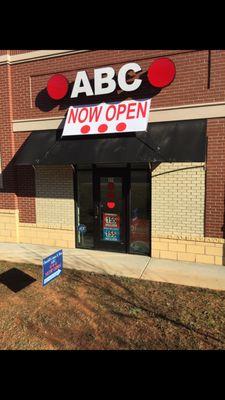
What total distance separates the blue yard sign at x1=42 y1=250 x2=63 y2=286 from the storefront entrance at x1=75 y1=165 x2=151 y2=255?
3.26 m

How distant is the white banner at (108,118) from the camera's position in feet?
26.6

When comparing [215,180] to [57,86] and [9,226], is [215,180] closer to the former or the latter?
[57,86]

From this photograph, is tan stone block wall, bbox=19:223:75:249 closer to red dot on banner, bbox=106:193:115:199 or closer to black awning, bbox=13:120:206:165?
red dot on banner, bbox=106:193:115:199

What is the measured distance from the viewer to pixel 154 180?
8.43 metres

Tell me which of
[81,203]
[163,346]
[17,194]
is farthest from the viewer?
[17,194]

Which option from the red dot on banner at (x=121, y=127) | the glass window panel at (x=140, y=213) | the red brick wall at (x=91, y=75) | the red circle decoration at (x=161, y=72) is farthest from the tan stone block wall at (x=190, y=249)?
the red circle decoration at (x=161, y=72)

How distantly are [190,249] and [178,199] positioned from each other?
1.34 meters

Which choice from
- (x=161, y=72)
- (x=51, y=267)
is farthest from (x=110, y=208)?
(x=161, y=72)

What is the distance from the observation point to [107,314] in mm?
5527

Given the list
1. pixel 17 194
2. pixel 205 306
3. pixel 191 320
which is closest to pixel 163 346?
pixel 191 320

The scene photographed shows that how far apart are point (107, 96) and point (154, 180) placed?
265cm

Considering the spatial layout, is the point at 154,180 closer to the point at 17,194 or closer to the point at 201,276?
the point at 201,276

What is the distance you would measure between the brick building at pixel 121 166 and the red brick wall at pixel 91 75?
24 millimetres

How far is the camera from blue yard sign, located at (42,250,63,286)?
5602mm
